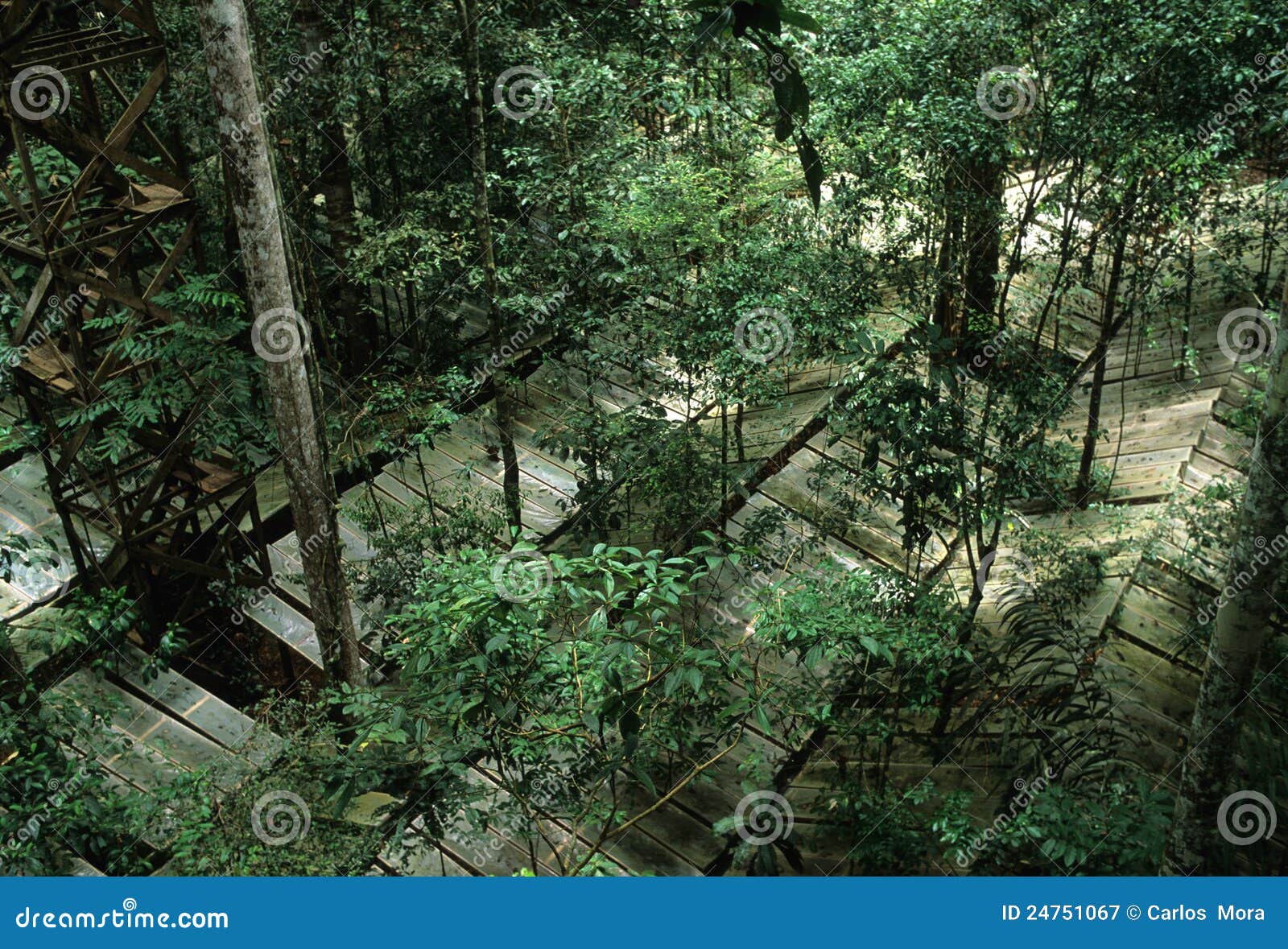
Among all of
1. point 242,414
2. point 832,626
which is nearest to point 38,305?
point 242,414

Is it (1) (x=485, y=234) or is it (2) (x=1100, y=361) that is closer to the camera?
(1) (x=485, y=234)

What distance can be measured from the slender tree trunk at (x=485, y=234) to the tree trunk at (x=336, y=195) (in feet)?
3.01

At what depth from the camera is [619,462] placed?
6.67 m

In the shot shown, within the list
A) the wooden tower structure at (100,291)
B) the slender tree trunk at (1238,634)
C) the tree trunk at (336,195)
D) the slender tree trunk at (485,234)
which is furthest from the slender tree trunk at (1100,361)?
the wooden tower structure at (100,291)

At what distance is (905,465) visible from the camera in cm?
576

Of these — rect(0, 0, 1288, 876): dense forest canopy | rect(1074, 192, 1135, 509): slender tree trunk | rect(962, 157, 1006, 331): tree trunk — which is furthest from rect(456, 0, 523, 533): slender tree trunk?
rect(1074, 192, 1135, 509): slender tree trunk

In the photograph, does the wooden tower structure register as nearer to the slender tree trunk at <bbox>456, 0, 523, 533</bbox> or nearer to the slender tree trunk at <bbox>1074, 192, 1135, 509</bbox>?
the slender tree trunk at <bbox>456, 0, 523, 533</bbox>

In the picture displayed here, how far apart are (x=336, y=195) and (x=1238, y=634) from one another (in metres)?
5.80

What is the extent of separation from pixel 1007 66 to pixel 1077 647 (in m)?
3.10

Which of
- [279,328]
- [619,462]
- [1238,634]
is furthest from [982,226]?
[279,328]

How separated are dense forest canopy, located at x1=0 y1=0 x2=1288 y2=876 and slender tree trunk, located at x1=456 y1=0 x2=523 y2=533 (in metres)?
0.03

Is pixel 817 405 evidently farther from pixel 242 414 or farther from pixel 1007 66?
pixel 242 414

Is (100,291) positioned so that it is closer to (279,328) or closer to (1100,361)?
(279,328)

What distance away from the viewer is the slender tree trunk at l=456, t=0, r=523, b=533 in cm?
622
